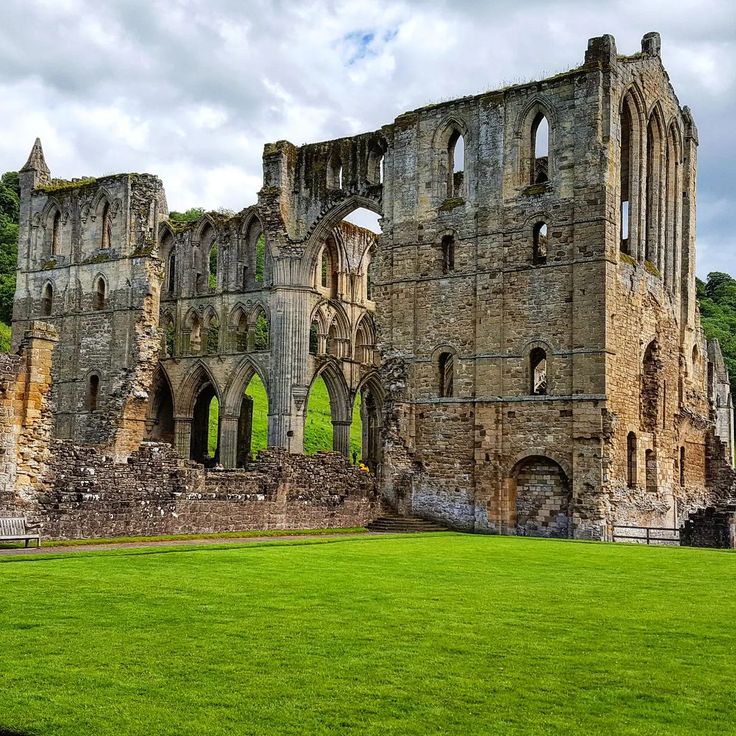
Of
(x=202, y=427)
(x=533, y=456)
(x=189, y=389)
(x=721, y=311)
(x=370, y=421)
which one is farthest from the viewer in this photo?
Answer: (x=721, y=311)

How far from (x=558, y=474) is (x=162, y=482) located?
11354mm

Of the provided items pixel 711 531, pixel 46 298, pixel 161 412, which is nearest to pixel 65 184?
pixel 46 298

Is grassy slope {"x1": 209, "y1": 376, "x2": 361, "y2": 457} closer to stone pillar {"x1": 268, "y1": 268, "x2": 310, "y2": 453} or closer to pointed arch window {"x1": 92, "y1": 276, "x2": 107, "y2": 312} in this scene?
stone pillar {"x1": 268, "y1": 268, "x2": 310, "y2": 453}

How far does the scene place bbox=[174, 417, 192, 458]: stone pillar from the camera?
134 ft

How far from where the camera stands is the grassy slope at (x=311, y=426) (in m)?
50.9

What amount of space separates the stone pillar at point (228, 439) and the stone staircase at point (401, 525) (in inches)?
486

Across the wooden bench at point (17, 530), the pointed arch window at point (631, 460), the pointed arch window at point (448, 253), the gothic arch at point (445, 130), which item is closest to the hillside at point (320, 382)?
the gothic arch at point (445, 130)

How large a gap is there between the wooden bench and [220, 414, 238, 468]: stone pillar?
22.1 meters

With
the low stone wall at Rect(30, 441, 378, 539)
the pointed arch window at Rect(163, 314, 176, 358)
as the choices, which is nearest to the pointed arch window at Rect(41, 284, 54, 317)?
the pointed arch window at Rect(163, 314, 176, 358)

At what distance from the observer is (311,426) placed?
181 feet

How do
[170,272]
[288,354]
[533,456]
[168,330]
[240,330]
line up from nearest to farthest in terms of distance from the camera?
[533,456]
[288,354]
[240,330]
[170,272]
[168,330]

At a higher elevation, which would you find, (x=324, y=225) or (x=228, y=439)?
(x=324, y=225)

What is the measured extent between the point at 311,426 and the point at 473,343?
2700 cm

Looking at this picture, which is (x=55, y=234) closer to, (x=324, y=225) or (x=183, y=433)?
(x=183, y=433)
